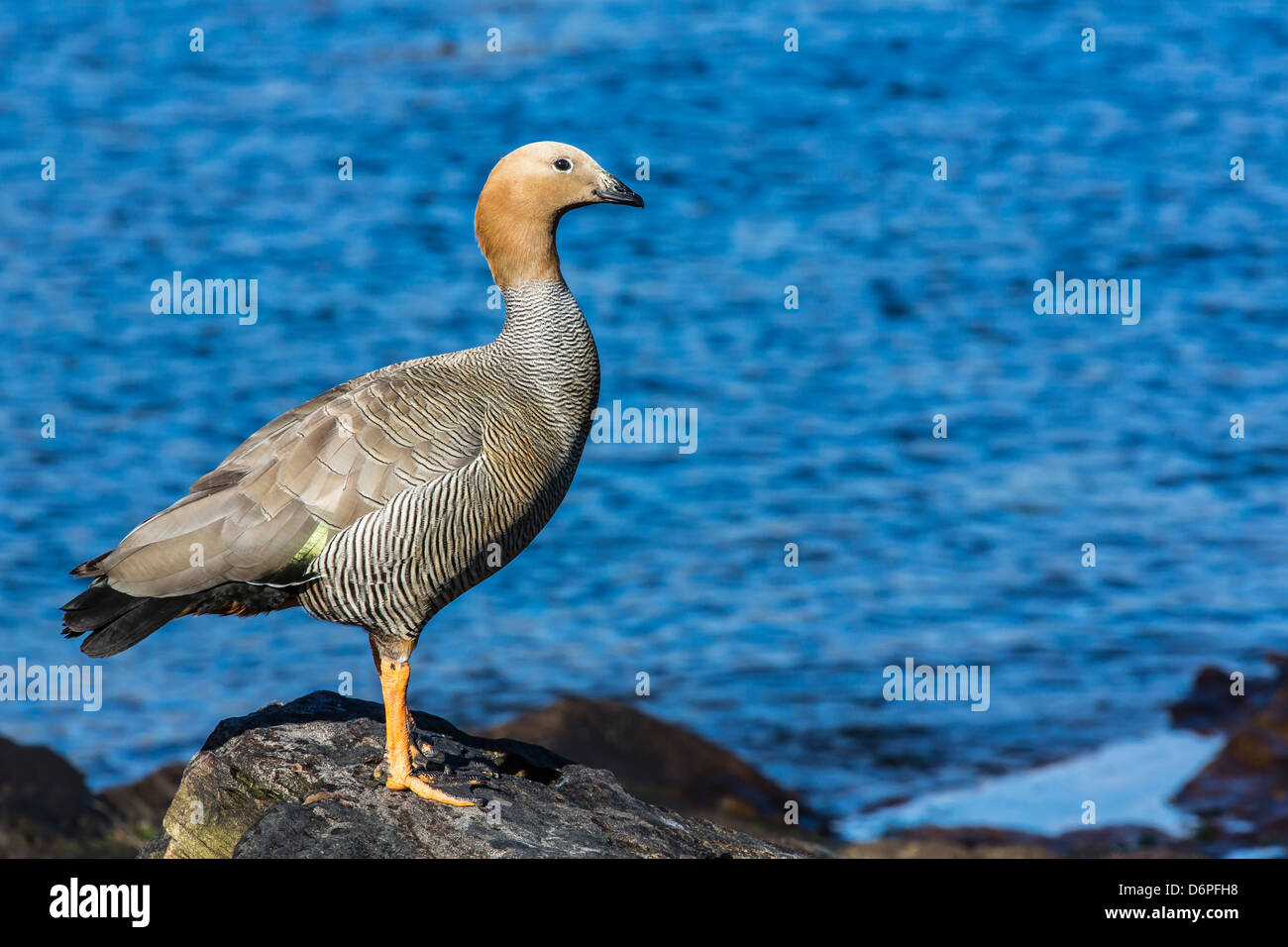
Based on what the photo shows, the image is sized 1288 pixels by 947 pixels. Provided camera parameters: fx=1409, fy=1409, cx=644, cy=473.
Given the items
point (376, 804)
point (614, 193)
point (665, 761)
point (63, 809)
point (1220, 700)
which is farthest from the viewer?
point (1220, 700)

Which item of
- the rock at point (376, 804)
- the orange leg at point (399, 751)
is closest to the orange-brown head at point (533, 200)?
the orange leg at point (399, 751)

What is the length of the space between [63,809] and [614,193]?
6.25m

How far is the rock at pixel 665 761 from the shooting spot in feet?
35.0

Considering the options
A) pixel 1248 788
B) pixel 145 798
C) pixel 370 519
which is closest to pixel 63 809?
pixel 145 798

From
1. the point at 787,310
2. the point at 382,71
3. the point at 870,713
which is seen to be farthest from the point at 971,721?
the point at 382,71

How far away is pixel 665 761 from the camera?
1089 centimetres

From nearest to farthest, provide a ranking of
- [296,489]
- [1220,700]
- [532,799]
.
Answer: [296,489], [532,799], [1220,700]

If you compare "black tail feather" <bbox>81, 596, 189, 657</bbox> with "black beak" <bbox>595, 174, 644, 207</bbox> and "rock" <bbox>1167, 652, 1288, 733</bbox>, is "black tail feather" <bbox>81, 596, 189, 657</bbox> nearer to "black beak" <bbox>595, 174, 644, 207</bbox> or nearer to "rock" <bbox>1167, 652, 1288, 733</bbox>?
"black beak" <bbox>595, 174, 644, 207</bbox>

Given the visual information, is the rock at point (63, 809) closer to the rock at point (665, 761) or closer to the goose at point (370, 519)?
the rock at point (665, 761)

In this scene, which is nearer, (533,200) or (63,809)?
(533,200)

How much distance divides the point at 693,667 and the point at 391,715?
23.8ft

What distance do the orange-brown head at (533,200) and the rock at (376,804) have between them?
247cm

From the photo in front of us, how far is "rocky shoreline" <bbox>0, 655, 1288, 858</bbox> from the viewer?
621 centimetres

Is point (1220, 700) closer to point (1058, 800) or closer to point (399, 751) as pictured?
point (1058, 800)
